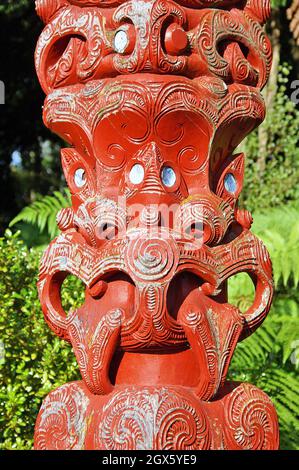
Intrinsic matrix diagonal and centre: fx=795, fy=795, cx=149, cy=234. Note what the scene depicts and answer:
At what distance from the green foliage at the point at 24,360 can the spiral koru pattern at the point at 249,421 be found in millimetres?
1336

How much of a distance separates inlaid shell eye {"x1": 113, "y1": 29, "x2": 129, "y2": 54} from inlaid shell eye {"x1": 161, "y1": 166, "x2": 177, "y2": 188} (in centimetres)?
42

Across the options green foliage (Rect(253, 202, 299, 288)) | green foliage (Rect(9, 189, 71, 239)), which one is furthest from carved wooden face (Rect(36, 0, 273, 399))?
green foliage (Rect(9, 189, 71, 239))

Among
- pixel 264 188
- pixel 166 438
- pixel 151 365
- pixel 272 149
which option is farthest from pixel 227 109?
pixel 272 149

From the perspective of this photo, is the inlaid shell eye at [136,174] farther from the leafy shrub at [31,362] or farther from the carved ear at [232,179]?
the leafy shrub at [31,362]

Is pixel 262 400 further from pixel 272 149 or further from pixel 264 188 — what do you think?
pixel 272 149

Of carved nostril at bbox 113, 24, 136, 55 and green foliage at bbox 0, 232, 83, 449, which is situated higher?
carved nostril at bbox 113, 24, 136, 55

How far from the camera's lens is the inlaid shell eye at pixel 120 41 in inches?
103

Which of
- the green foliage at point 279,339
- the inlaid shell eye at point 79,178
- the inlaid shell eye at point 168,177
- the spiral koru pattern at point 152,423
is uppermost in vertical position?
the inlaid shell eye at point 168,177

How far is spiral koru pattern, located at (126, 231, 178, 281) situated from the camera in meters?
2.44

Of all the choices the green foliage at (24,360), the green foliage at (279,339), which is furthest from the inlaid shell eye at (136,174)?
the green foliage at (279,339)

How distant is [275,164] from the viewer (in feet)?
23.0

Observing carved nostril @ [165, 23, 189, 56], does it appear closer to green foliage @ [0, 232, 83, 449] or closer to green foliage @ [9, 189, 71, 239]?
green foliage @ [0, 232, 83, 449]
